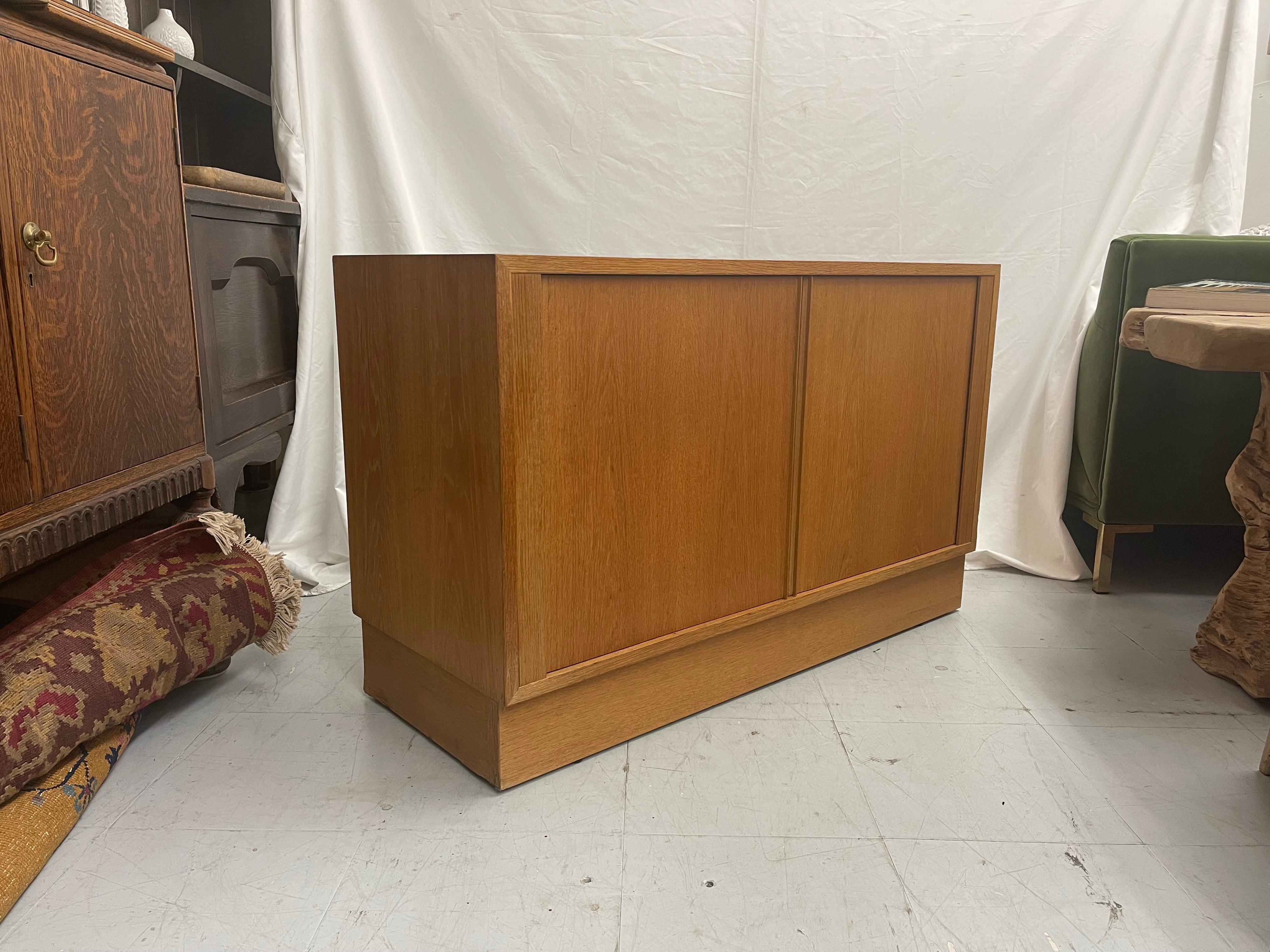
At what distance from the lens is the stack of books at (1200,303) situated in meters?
1.72

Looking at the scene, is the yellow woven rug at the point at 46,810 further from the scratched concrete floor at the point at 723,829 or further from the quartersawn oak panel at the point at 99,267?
the quartersawn oak panel at the point at 99,267

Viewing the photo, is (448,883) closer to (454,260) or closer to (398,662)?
(398,662)

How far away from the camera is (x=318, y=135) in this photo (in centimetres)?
222

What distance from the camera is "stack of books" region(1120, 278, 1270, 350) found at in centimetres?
172

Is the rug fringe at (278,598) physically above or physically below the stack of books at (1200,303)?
below

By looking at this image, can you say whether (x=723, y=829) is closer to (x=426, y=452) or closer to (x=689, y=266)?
(x=426, y=452)

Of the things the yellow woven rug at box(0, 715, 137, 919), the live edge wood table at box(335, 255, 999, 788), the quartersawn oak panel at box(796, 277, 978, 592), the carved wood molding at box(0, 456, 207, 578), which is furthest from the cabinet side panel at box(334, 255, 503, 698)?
the quartersawn oak panel at box(796, 277, 978, 592)

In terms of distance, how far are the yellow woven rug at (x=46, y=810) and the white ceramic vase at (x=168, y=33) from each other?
1361mm

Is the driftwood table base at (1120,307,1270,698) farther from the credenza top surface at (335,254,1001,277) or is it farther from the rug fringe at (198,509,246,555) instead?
the rug fringe at (198,509,246,555)

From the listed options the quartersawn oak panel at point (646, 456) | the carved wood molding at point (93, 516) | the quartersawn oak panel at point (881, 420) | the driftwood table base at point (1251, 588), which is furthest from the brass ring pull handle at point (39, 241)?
the driftwood table base at point (1251, 588)

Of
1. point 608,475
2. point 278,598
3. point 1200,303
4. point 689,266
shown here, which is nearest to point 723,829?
point 608,475

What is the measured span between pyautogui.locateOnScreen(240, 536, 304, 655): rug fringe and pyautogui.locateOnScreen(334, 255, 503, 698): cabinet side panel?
0.22 meters

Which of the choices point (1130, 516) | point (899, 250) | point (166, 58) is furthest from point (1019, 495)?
point (166, 58)

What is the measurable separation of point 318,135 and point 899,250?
1496 millimetres
